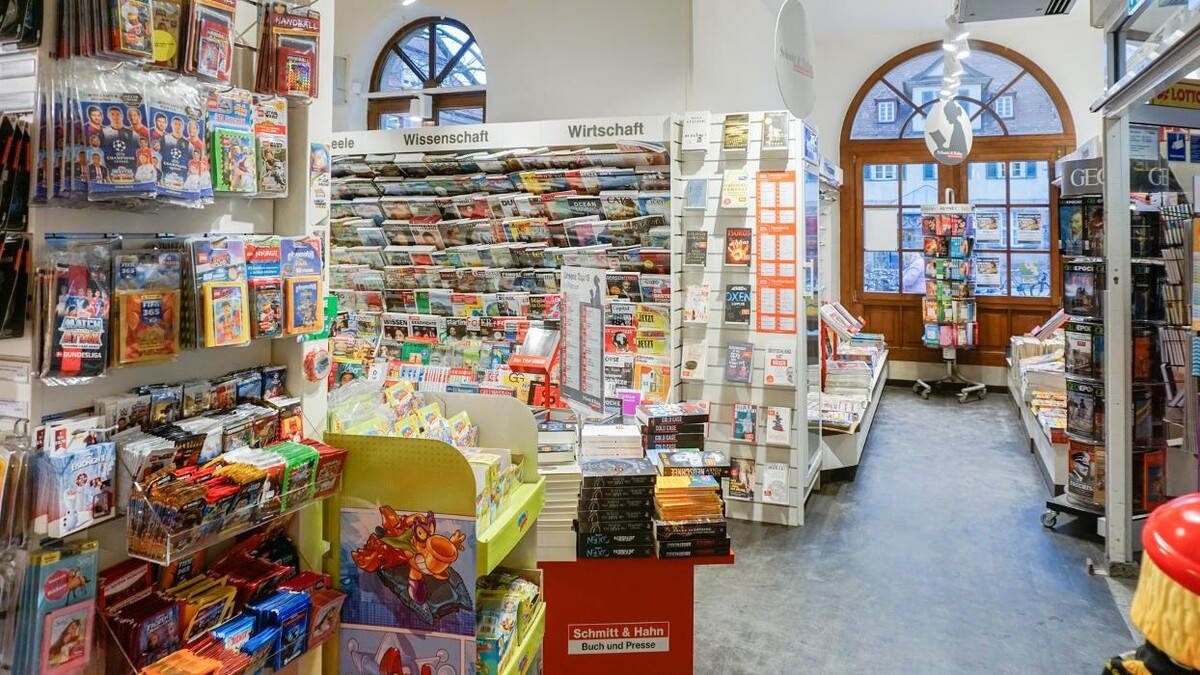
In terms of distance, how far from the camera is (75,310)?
134 centimetres

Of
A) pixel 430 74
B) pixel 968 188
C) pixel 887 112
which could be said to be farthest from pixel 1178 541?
pixel 887 112

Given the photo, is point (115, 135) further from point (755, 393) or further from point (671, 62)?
point (671, 62)

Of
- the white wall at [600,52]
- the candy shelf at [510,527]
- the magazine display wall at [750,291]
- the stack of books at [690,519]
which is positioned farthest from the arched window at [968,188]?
the candy shelf at [510,527]

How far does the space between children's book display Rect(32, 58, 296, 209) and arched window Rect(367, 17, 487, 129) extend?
5.83 meters

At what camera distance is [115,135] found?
1.36m

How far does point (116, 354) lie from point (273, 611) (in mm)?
619

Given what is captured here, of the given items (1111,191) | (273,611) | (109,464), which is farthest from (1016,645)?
(109,464)

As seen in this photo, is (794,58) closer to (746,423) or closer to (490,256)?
(746,423)

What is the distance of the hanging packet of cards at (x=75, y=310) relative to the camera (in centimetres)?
132

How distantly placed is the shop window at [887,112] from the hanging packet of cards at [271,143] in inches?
381

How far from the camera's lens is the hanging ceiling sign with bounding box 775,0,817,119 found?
12.3 feet

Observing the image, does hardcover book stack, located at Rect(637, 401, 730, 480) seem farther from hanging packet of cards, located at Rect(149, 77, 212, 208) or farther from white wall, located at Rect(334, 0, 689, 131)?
white wall, located at Rect(334, 0, 689, 131)

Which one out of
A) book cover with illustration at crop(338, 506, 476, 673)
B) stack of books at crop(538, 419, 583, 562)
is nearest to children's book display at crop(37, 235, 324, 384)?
book cover with illustration at crop(338, 506, 476, 673)

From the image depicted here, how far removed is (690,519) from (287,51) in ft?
5.85
